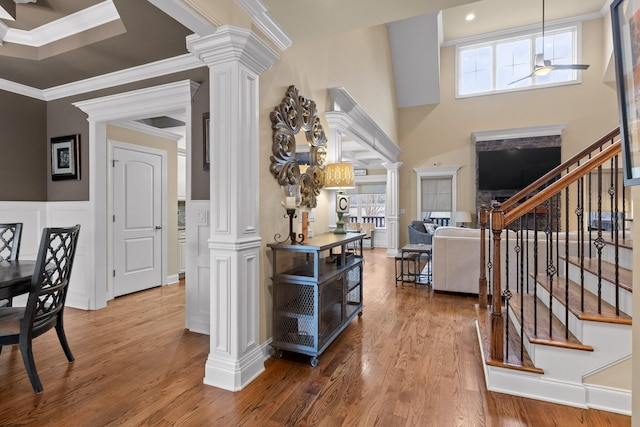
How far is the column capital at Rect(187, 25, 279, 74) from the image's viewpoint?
2.04m

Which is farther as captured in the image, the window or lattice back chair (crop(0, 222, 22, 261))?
the window

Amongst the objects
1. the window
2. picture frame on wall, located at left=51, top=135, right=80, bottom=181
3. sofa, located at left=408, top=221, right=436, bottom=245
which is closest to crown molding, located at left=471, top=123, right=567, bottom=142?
the window

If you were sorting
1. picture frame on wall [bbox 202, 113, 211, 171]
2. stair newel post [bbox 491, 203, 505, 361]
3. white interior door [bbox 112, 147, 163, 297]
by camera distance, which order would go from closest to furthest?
stair newel post [bbox 491, 203, 505, 361]
picture frame on wall [bbox 202, 113, 211, 171]
white interior door [bbox 112, 147, 163, 297]

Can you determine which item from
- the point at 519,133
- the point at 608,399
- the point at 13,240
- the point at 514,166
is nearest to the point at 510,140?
the point at 519,133

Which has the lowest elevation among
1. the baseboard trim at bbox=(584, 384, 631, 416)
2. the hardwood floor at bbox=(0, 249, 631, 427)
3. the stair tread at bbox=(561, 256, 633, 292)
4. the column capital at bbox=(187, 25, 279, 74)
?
the hardwood floor at bbox=(0, 249, 631, 427)

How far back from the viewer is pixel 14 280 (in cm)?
199

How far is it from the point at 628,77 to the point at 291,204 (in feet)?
6.86

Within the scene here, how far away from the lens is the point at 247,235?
2.22 meters

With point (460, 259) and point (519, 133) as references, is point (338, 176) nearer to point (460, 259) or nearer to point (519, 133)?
point (460, 259)

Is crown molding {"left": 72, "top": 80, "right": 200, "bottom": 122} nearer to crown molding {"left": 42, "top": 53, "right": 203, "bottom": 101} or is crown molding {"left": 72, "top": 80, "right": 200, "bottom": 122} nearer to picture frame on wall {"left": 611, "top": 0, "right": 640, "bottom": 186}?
crown molding {"left": 42, "top": 53, "right": 203, "bottom": 101}

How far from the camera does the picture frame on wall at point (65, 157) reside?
3791mm

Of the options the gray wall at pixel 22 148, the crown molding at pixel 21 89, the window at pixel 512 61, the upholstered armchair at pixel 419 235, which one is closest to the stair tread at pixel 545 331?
the upholstered armchair at pixel 419 235

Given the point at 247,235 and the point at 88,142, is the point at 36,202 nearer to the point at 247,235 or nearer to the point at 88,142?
the point at 88,142

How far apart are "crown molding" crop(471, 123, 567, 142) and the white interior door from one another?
7.17 metres
